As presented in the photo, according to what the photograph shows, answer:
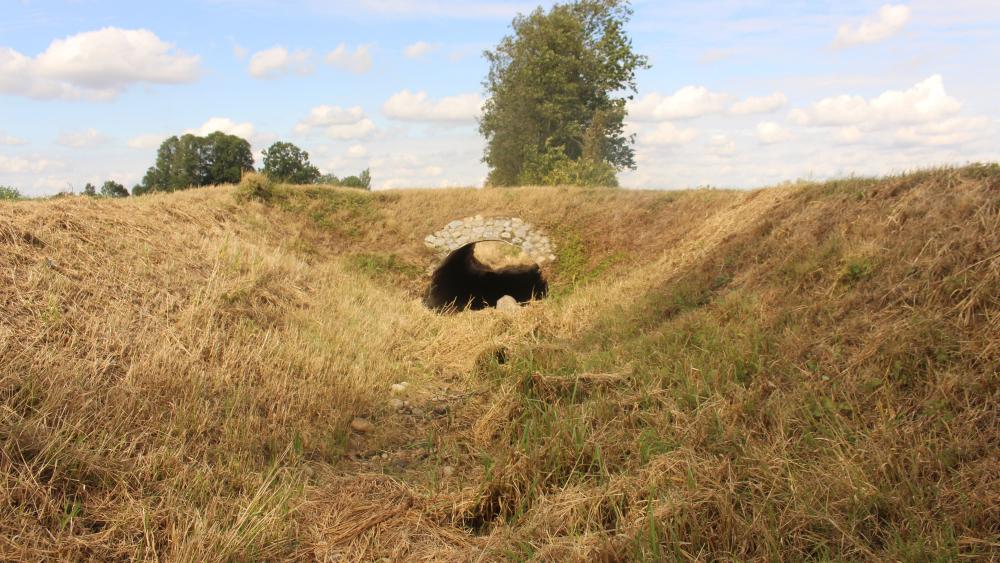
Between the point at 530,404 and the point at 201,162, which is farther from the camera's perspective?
the point at 201,162

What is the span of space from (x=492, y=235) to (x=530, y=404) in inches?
367

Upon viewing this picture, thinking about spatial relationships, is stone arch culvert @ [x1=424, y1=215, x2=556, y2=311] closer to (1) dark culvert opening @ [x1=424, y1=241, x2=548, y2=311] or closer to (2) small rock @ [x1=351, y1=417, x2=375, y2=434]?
(1) dark culvert opening @ [x1=424, y1=241, x2=548, y2=311]

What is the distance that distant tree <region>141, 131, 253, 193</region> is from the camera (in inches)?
881

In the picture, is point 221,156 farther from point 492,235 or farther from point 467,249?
point 492,235

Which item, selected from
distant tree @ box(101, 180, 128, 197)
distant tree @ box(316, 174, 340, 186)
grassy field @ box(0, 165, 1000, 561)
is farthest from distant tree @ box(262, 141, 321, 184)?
grassy field @ box(0, 165, 1000, 561)

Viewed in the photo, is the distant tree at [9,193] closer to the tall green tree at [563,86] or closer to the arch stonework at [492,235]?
the arch stonework at [492,235]

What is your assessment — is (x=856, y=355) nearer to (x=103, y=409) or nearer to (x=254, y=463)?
(x=254, y=463)

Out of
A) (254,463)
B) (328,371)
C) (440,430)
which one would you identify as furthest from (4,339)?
(440,430)

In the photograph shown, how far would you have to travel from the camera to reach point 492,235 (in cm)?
1532

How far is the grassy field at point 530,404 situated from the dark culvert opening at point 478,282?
4.92 metres

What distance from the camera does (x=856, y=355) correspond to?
569 centimetres

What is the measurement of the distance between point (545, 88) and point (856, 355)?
90.8ft

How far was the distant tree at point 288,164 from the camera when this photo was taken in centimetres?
2530

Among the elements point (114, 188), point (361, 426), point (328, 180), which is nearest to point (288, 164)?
point (328, 180)
